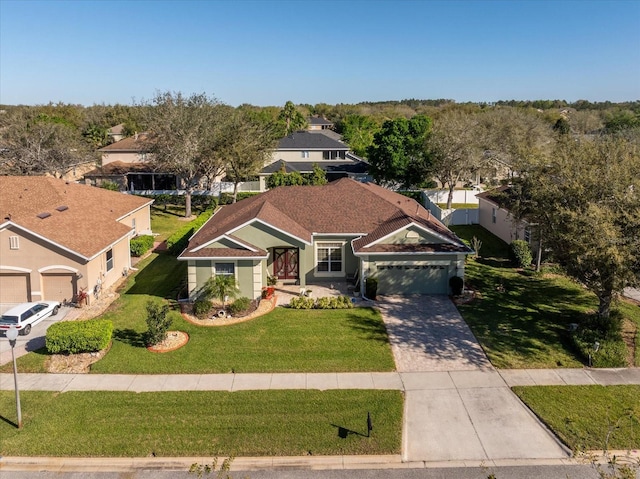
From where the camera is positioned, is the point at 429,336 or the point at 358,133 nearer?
the point at 429,336

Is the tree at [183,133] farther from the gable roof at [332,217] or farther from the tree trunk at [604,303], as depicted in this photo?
the tree trunk at [604,303]

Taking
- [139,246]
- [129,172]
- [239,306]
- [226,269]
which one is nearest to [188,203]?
[139,246]

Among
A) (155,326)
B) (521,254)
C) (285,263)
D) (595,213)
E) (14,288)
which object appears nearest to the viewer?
(595,213)

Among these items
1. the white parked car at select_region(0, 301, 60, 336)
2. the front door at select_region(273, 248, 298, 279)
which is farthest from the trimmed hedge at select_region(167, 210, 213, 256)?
the white parked car at select_region(0, 301, 60, 336)

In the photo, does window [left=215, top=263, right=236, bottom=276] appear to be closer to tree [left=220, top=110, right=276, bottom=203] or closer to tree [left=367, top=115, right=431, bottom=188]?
tree [left=220, top=110, right=276, bottom=203]

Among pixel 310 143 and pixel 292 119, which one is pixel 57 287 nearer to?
pixel 310 143
